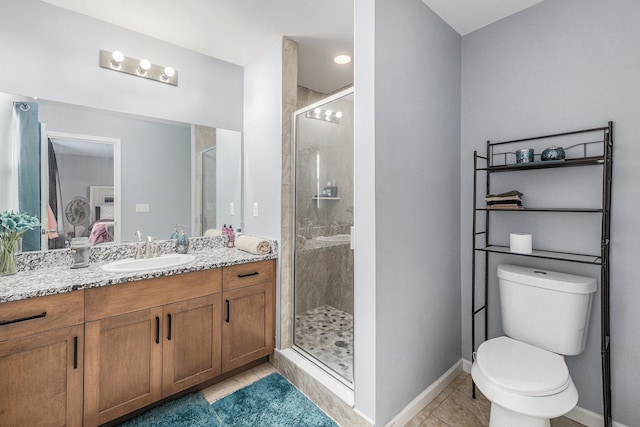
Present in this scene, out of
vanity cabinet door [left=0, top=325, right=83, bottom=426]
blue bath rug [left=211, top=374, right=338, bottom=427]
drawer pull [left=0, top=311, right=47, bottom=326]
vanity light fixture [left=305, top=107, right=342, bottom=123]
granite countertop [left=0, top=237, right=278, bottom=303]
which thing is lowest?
blue bath rug [left=211, top=374, right=338, bottom=427]

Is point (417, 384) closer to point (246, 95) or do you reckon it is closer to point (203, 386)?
point (203, 386)

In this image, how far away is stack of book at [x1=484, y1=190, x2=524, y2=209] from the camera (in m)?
1.78

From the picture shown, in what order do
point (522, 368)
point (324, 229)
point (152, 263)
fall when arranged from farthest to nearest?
point (324, 229)
point (152, 263)
point (522, 368)

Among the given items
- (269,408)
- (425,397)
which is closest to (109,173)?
(269,408)

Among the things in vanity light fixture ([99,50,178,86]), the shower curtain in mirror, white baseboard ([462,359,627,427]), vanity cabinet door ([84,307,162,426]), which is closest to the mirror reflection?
the shower curtain in mirror

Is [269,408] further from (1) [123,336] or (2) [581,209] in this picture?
(2) [581,209]

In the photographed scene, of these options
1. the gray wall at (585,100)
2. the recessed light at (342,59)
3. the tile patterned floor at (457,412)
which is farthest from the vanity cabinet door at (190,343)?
the recessed light at (342,59)

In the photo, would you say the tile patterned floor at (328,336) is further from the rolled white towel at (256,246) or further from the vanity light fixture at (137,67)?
the vanity light fixture at (137,67)

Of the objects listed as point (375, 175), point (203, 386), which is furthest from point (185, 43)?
point (203, 386)

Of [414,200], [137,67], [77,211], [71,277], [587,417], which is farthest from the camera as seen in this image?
[137,67]

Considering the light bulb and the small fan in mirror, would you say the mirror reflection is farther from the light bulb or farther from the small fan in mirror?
the light bulb

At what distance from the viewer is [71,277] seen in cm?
156

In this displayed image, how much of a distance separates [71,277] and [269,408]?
1.34 metres

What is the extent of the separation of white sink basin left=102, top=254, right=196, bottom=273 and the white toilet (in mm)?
1822
